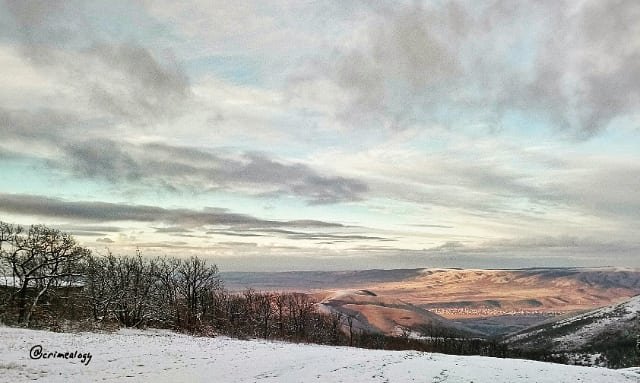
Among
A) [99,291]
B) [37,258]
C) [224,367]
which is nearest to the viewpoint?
[224,367]

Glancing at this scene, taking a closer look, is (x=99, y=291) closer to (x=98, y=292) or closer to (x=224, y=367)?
(x=98, y=292)

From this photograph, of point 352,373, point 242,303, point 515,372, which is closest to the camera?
point 352,373

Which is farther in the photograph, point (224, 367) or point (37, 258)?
point (37, 258)

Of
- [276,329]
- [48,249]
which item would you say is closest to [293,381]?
[48,249]

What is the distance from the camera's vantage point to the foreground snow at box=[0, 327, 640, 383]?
85.7ft

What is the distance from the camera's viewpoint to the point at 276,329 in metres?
145

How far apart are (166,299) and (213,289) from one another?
16.6 metres

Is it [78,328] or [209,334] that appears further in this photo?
[209,334]

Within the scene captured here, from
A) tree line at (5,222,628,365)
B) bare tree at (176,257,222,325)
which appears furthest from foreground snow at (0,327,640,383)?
bare tree at (176,257,222,325)

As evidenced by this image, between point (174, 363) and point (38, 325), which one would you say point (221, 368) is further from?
point (38, 325)

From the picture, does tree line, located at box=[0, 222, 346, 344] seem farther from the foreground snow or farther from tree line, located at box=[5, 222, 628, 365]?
the foreground snow

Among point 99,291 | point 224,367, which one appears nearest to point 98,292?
point 99,291

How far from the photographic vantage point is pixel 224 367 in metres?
30.8

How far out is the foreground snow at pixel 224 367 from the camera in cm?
2611
